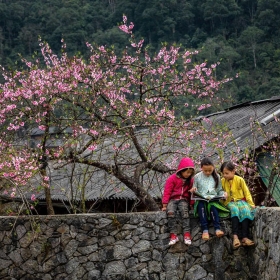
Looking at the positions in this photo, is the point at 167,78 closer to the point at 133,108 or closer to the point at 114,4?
the point at 133,108

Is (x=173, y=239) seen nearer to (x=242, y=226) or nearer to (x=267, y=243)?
(x=242, y=226)

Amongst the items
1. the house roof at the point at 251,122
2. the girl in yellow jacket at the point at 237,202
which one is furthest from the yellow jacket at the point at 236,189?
the house roof at the point at 251,122

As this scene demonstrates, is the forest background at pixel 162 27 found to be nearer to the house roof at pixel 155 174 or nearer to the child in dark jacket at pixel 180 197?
the house roof at pixel 155 174

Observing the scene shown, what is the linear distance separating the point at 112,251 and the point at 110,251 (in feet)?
0.08

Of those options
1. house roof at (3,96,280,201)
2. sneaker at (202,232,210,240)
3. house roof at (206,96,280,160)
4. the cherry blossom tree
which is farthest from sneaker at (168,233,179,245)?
house roof at (206,96,280,160)

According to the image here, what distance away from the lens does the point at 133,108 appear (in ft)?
28.1

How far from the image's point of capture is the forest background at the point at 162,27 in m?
35.5

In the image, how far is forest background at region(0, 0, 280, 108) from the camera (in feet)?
117

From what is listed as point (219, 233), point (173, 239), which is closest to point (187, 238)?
point (173, 239)

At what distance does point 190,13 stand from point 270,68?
39.6 ft

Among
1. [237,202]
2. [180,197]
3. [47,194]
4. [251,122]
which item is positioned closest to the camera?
[237,202]

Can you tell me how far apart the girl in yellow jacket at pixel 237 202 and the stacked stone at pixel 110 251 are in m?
0.20

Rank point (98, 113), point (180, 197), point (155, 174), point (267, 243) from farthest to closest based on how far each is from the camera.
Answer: point (155, 174) < point (98, 113) < point (180, 197) < point (267, 243)

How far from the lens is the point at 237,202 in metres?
6.33
